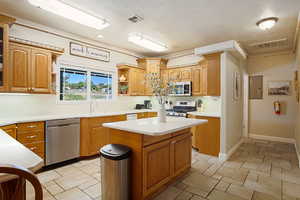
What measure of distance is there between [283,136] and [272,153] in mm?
1474

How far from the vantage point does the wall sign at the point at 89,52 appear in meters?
3.85

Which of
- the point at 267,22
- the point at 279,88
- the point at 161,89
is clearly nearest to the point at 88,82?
the point at 161,89

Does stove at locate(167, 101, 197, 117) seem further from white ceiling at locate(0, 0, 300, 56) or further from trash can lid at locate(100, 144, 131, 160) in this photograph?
trash can lid at locate(100, 144, 131, 160)

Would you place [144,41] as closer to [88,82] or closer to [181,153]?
[88,82]

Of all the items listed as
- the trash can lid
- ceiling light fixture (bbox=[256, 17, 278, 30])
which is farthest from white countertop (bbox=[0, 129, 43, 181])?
ceiling light fixture (bbox=[256, 17, 278, 30])

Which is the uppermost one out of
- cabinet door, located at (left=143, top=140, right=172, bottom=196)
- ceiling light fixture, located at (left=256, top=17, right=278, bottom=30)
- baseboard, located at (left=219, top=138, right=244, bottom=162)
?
ceiling light fixture, located at (left=256, top=17, right=278, bottom=30)

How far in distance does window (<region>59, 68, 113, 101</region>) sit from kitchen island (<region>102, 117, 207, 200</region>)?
2175mm

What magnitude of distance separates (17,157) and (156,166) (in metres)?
1.55

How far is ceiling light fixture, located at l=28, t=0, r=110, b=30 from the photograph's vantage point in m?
2.24

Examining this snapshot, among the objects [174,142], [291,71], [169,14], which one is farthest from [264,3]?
[291,71]

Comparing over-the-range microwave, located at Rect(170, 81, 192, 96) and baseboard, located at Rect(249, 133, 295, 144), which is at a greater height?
over-the-range microwave, located at Rect(170, 81, 192, 96)

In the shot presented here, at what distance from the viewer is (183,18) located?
304cm

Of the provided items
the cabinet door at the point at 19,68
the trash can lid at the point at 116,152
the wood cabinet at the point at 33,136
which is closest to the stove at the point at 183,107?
the trash can lid at the point at 116,152

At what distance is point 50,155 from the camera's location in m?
2.96
